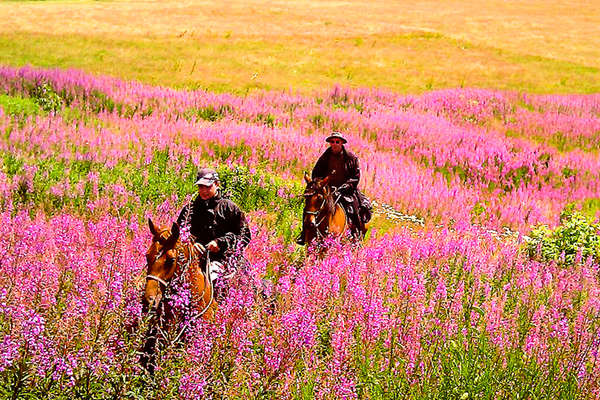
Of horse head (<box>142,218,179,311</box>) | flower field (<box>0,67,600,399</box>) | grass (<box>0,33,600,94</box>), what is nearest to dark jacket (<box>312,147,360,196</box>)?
flower field (<box>0,67,600,399</box>)

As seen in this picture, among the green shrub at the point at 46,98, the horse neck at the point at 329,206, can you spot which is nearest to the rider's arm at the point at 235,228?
the horse neck at the point at 329,206

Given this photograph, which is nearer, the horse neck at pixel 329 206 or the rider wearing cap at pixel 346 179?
the horse neck at pixel 329 206

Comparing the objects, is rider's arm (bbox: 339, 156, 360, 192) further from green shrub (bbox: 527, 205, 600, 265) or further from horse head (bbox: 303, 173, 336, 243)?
green shrub (bbox: 527, 205, 600, 265)

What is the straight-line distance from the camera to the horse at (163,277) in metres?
4.36

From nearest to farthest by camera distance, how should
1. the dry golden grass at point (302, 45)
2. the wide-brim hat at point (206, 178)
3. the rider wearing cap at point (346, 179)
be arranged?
the wide-brim hat at point (206, 178) < the rider wearing cap at point (346, 179) < the dry golden grass at point (302, 45)

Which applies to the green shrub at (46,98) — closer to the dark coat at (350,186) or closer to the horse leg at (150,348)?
the dark coat at (350,186)

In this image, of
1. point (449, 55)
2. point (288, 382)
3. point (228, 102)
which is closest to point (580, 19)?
point (449, 55)

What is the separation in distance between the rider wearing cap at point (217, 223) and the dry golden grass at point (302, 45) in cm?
2186

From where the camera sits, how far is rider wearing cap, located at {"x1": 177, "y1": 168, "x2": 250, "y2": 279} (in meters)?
6.23

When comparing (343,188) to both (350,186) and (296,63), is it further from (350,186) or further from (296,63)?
(296,63)

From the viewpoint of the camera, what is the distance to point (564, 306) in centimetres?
739

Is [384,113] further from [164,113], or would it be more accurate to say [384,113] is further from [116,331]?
[116,331]

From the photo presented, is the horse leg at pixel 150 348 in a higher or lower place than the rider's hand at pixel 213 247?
lower

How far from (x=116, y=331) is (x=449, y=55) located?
4016cm
